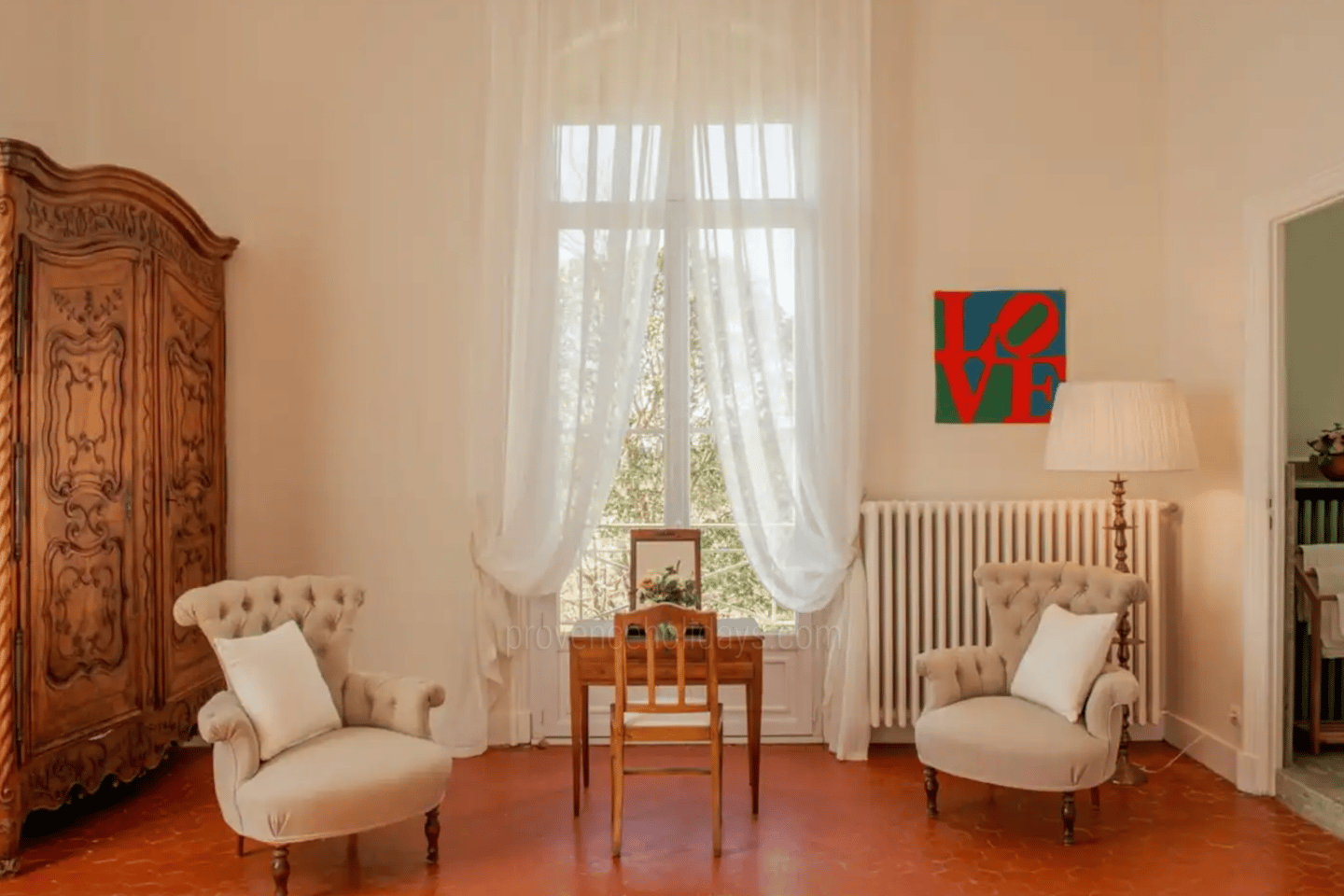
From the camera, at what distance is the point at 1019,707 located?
383 cm

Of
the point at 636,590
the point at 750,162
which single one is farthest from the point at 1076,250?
the point at 636,590

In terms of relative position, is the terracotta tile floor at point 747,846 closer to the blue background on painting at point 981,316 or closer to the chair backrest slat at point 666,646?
the chair backrest slat at point 666,646

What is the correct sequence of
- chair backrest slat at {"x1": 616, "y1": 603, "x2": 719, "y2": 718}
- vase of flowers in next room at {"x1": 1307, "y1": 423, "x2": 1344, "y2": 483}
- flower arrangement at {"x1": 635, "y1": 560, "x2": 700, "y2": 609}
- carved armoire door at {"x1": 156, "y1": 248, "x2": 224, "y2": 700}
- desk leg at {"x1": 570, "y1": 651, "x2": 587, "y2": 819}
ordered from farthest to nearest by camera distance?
1. vase of flowers in next room at {"x1": 1307, "y1": 423, "x2": 1344, "y2": 483}
2. carved armoire door at {"x1": 156, "y1": 248, "x2": 224, "y2": 700}
3. flower arrangement at {"x1": 635, "y1": 560, "x2": 700, "y2": 609}
4. desk leg at {"x1": 570, "y1": 651, "x2": 587, "y2": 819}
5. chair backrest slat at {"x1": 616, "y1": 603, "x2": 719, "y2": 718}

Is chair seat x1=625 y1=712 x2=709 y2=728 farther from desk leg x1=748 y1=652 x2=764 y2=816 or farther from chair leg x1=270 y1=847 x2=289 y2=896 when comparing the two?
chair leg x1=270 y1=847 x2=289 y2=896

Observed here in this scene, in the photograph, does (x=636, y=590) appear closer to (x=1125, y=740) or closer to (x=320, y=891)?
(x=320, y=891)

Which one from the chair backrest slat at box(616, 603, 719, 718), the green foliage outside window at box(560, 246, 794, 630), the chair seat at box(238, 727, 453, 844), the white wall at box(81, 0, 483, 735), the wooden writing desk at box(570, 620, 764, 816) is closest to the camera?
the chair seat at box(238, 727, 453, 844)

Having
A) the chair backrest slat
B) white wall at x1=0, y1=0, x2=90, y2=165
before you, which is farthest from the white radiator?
white wall at x1=0, y1=0, x2=90, y2=165

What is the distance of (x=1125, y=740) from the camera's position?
4199 millimetres

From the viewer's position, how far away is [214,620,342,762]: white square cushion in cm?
335

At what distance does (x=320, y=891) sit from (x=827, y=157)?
3.56 metres

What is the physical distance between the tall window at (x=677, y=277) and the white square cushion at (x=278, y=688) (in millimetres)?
1488

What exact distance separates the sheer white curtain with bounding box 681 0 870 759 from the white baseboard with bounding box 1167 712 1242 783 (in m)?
1.42

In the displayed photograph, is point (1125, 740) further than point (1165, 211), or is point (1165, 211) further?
point (1165, 211)

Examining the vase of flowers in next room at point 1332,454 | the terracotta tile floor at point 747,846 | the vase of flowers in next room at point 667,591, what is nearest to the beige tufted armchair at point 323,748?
the terracotta tile floor at point 747,846
